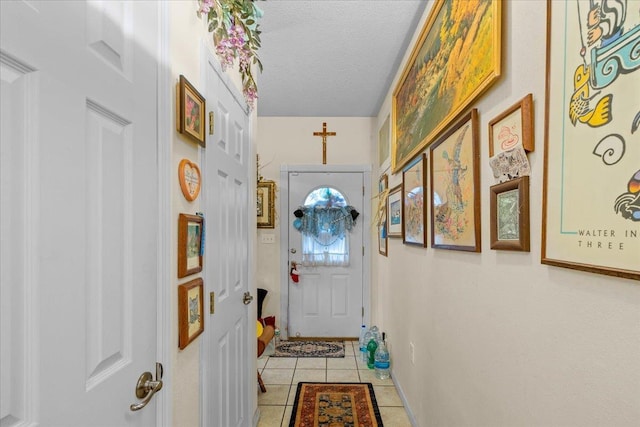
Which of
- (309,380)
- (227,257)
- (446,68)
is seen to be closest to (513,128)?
(446,68)

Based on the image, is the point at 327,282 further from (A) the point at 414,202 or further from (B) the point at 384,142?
(A) the point at 414,202

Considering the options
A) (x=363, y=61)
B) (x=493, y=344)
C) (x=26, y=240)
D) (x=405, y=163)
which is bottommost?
(x=493, y=344)

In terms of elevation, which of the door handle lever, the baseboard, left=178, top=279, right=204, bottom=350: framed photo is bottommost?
the baseboard

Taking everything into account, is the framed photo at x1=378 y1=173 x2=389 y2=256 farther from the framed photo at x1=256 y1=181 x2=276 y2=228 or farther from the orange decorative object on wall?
the orange decorative object on wall

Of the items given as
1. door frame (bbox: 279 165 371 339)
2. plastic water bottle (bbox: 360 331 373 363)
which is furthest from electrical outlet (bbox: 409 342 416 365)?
door frame (bbox: 279 165 371 339)

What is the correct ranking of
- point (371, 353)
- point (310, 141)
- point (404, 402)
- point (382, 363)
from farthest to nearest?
point (310, 141) < point (371, 353) < point (382, 363) < point (404, 402)

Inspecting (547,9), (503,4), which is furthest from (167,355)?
(503,4)

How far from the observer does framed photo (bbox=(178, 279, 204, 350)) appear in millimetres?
1164

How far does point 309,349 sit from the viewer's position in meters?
3.73

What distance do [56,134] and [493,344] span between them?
4.50ft

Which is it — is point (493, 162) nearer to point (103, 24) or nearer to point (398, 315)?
point (103, 24)

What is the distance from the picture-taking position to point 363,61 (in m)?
2.79

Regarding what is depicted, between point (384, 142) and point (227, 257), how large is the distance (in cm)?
237

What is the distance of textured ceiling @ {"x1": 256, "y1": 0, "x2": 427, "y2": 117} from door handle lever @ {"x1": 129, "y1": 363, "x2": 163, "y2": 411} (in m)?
2.02
